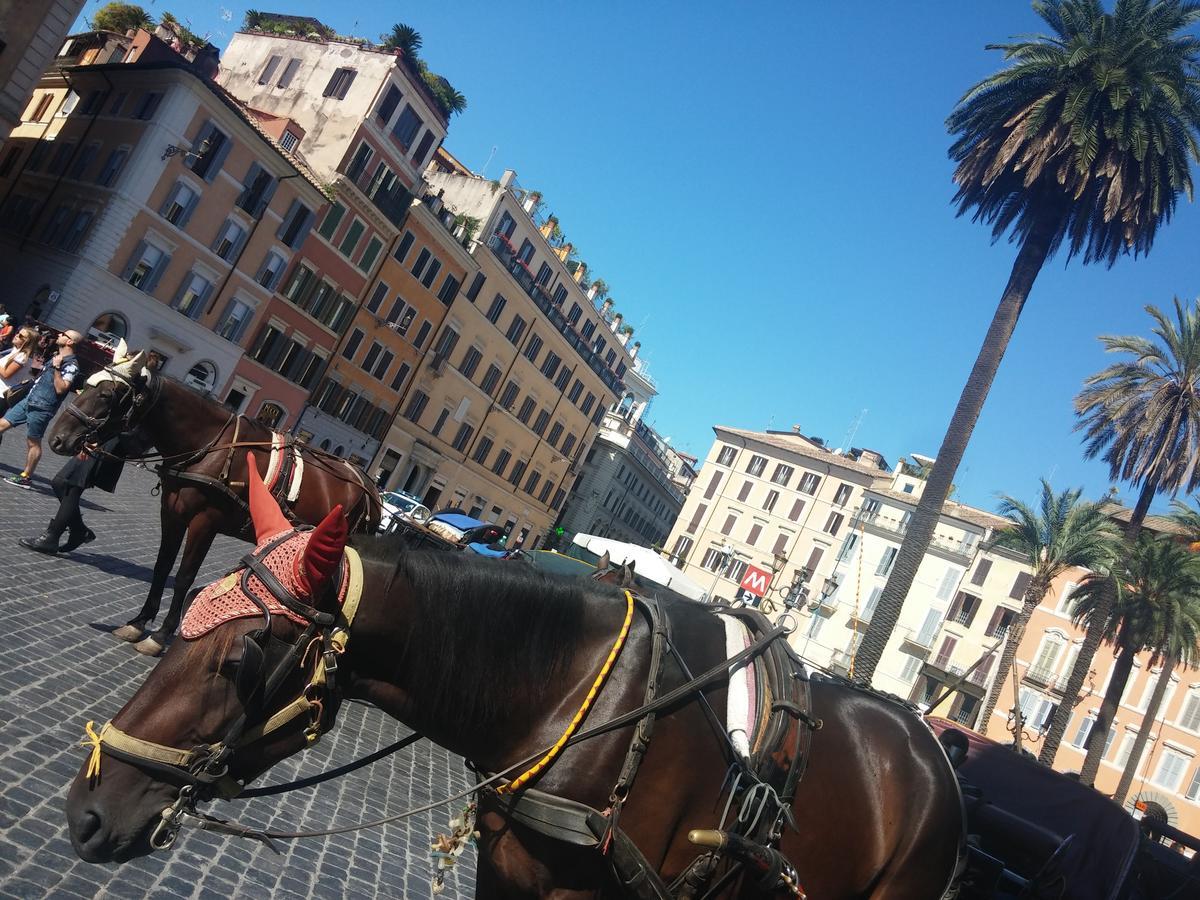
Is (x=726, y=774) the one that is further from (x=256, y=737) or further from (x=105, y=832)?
(x=105, y=832)

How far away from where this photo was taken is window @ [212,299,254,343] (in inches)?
1352

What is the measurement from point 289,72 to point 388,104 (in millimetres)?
6566

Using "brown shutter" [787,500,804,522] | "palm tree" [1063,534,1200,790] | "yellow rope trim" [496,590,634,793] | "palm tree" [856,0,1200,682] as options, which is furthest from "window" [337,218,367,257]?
"brown shutter" [787,500,804,522]

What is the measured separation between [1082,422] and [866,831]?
3136cm

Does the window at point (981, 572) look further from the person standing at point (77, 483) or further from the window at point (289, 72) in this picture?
the person standing at point (77, 483)

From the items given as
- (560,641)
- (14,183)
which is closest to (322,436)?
(14,183)

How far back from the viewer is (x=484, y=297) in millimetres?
48656

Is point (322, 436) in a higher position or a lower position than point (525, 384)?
lower

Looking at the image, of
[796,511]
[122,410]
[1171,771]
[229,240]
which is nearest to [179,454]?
[122,410]

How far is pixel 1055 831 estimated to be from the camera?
5.48 meters

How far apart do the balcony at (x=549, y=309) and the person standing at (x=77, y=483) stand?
131 ft

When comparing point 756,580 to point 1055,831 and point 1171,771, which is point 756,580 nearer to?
point 1055,831

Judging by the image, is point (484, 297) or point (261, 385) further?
point (484, 297)

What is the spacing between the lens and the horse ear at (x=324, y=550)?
2463mm
